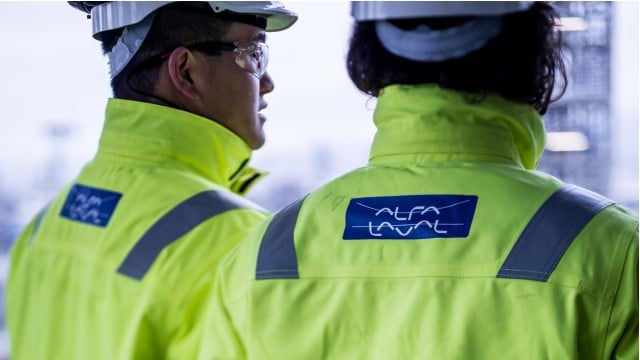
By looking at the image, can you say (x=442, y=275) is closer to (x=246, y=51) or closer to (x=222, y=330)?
(x=222, y=330)

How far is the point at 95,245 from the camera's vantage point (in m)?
1.62

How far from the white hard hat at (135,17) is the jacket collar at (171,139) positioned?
0.34ft

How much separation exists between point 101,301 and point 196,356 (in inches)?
9.6

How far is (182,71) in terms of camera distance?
170cm

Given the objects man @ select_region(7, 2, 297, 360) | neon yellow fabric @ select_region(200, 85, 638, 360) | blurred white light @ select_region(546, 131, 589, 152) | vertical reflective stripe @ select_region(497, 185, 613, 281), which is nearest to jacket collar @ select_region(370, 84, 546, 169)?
neon yellow fabric @ select_region(200, 85, 638, 360)

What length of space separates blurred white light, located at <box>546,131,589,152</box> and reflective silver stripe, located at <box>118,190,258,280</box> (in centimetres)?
280

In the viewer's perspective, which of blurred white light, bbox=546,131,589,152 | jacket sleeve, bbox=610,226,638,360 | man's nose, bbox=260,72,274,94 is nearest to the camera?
jacket sleeve, bbox=610,226,638,360

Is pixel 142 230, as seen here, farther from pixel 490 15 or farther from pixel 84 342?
pixel 490 15

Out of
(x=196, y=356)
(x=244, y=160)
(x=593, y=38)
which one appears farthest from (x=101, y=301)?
(x=593, y=38)

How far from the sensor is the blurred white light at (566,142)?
410 cm

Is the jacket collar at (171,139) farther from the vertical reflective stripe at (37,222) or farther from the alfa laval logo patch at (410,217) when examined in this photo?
the alfa laval logo patch at (410,217)

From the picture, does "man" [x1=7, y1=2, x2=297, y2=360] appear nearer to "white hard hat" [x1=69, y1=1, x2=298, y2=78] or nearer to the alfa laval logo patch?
"white hard hat" [x1=69, y1=1, x2=298, y2=78]

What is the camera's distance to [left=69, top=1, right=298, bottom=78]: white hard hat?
1.68 m

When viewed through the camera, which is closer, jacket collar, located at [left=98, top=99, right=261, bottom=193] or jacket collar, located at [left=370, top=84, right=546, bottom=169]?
jacket collar, located at [left=370, top=84, right=546, bottom=169]
